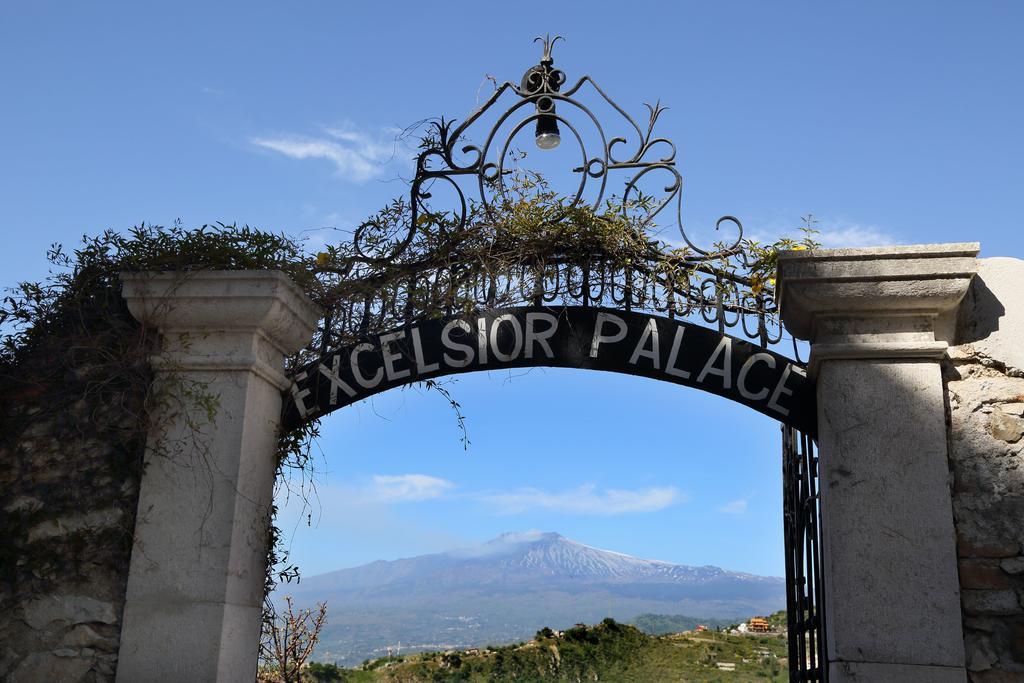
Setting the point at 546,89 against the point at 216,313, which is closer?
the point at 216,313

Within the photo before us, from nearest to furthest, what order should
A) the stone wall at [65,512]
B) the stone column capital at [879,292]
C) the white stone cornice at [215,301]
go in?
the stone column capital at [879,292]
the stone wall at [65,512]
the white stone cornice at [215,301]

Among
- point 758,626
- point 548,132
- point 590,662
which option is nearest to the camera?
point 548,132

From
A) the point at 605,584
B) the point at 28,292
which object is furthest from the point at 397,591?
the point at 28,292

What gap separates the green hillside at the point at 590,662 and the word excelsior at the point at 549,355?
6908 millimetres

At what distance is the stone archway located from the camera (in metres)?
3.75

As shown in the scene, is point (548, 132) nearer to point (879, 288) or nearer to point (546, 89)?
point (546, 89)

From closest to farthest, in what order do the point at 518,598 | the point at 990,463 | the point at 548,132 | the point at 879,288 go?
1. the point at 990,463
2. the point at 879,288
3. the point at 548,132
4. the point at 518,598

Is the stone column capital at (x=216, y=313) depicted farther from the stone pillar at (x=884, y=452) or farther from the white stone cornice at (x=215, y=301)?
the stone pillar at (x=884, y=452)

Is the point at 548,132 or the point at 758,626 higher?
the point at 548,132

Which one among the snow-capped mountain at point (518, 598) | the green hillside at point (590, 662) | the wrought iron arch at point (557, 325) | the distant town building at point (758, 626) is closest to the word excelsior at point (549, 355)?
the wrought iron arch at point (557, 325)

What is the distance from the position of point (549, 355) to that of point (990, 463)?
1890 millimetres

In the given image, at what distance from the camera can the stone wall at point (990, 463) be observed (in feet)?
12.2

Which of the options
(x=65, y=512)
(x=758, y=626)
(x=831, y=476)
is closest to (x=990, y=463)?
(x=831, y=476)

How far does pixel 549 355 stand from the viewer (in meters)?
4.54
